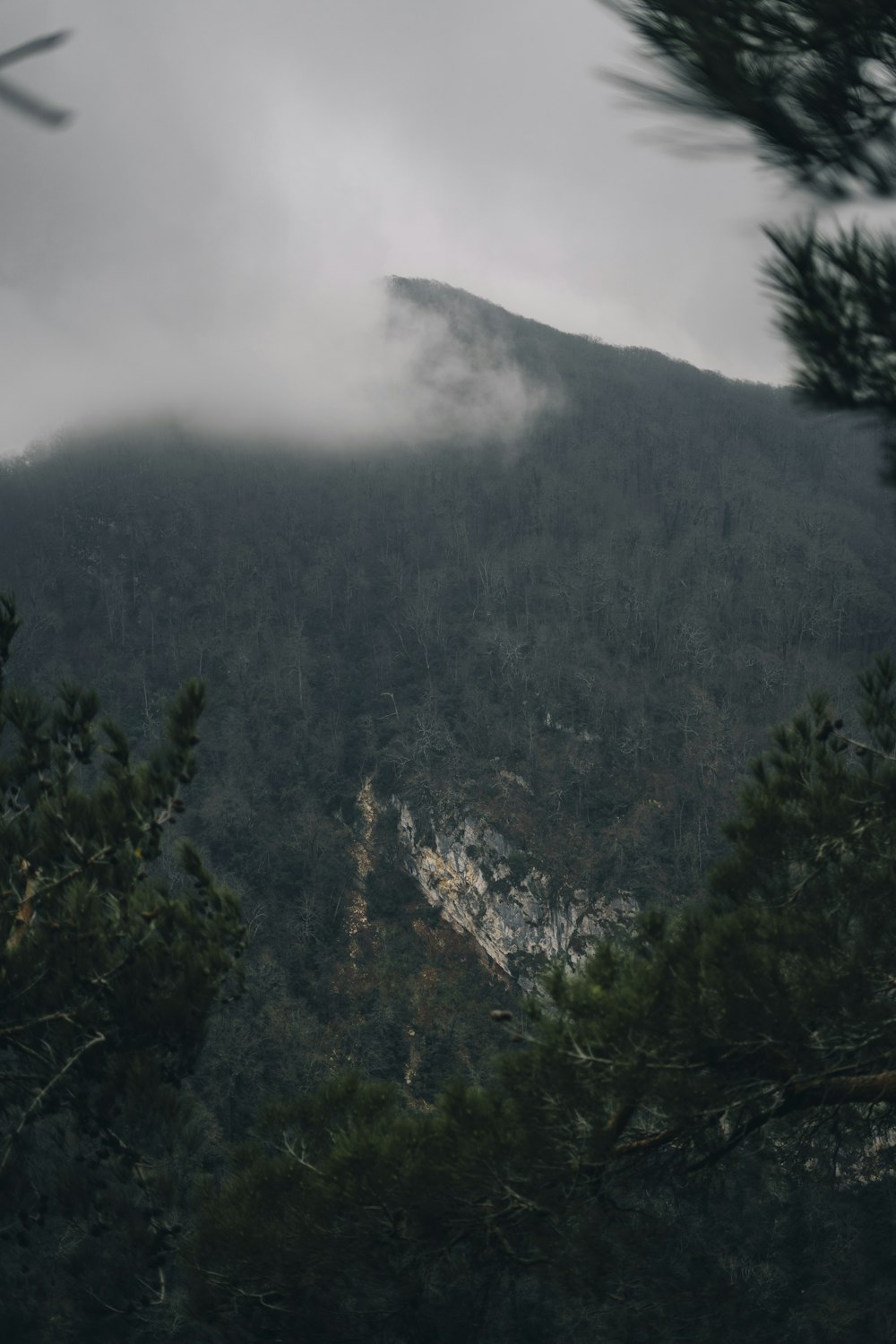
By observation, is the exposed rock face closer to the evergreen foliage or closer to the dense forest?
the dense forest

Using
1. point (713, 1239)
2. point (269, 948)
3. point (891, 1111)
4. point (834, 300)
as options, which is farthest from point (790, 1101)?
point (269, 948)

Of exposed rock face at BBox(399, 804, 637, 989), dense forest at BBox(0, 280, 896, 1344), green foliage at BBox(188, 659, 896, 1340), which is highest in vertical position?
green foliage at BBox(188, 659, 896, 1340)

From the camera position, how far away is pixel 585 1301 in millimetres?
4578

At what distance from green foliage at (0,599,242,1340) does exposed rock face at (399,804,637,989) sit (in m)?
55.6

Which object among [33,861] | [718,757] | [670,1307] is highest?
[33,861]

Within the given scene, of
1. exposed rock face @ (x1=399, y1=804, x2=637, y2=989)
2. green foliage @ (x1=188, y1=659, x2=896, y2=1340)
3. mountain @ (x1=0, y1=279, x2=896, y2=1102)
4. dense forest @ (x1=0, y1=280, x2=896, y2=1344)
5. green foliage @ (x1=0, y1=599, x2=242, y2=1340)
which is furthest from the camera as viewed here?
mountain @ (x1=0, y1=279, x2=896, y2=1102)

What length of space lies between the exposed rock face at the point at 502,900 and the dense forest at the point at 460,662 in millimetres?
671

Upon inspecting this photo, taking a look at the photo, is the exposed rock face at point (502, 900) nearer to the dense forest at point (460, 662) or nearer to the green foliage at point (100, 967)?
the dense forest at point (460, 662)

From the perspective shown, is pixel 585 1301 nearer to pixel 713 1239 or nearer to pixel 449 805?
pixel 713 1239

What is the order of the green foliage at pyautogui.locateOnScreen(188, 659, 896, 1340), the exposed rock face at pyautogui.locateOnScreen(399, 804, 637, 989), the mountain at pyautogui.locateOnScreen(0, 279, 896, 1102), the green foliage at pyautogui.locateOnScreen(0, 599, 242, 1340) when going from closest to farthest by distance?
the green foliage at pyautogui.locateOnScreen(188, 659, 896, 1340)
the green foliage at pyautogui.locateOnScreen(0, 599, 242, 1340)
the exposed rock face at pyautogui.locateOnScreen(399, 804, 637, 989)
the mountain at pyautogui.locateOnScreen(0, 279, 896, 1102)

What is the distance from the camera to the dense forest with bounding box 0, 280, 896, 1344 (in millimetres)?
47969

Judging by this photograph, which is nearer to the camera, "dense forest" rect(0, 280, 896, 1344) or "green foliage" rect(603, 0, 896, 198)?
"green foliage" rect(603, 0, 896, 198)

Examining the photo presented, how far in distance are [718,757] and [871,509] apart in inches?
1833

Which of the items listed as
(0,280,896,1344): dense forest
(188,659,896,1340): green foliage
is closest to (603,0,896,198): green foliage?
(188,659,896,1340): green foliage
